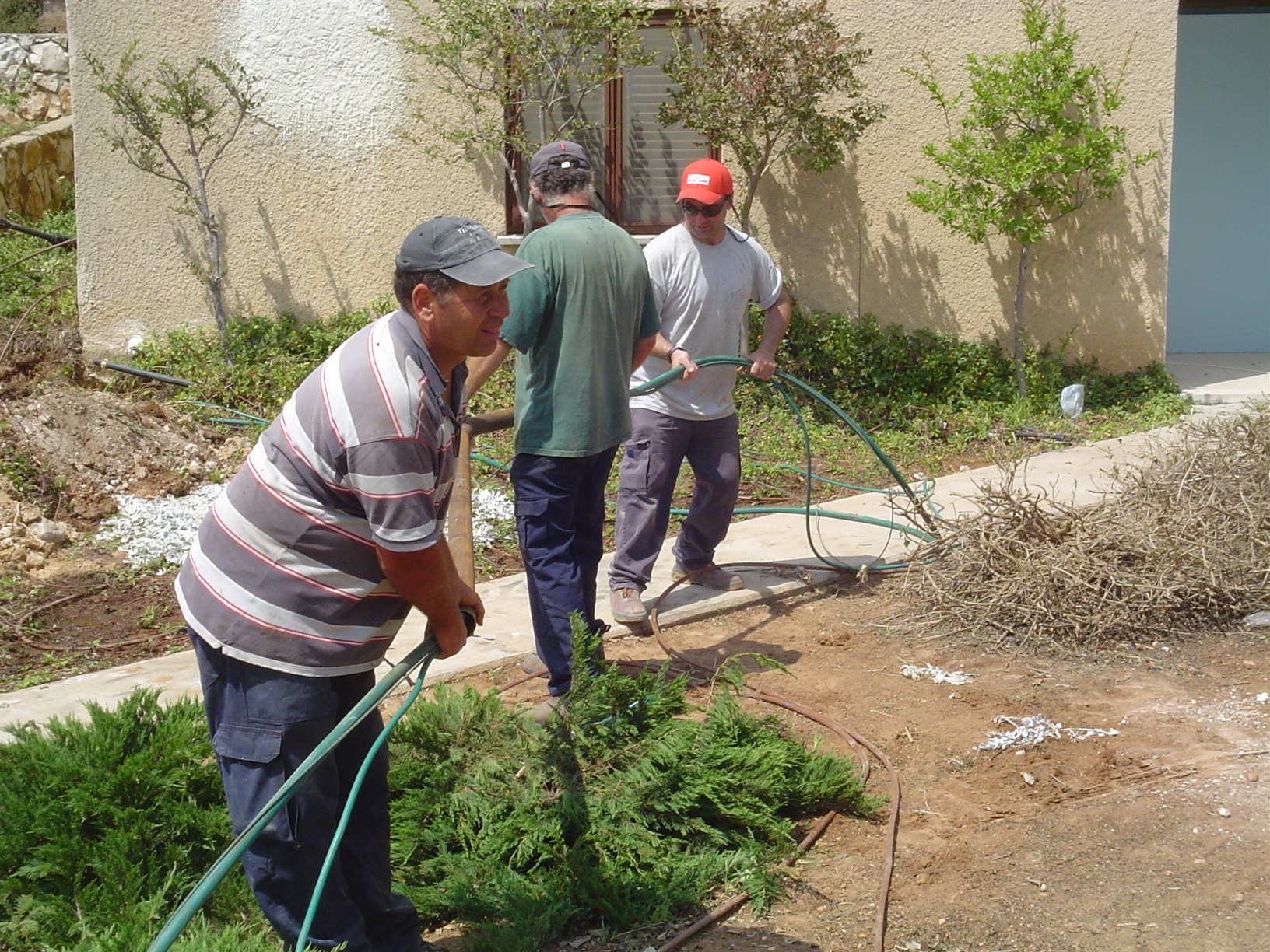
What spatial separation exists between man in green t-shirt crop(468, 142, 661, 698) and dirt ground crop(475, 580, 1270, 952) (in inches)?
27.3

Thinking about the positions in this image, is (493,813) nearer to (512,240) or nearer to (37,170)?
(512,240)

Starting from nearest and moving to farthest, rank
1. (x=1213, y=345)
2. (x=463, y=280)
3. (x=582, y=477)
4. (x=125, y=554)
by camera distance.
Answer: (x=463, y=280) → (x=582, y=477) → (x=125, y=554) → (x=1213, y=345)

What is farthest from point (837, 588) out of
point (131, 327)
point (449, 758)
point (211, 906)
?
point (131, 327)

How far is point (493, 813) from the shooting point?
3.24 meters

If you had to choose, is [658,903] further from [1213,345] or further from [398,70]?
[1213,345]

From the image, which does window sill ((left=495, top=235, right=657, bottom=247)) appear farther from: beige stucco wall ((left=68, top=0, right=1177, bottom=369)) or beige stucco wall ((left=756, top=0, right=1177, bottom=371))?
beige stucco wall ((left=756, top=0, right=1177, bottom=371))

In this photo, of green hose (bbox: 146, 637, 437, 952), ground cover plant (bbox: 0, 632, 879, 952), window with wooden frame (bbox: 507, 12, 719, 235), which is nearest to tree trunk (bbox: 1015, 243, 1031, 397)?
window with wooden frame (bbox: 507, 12, 719, 235)

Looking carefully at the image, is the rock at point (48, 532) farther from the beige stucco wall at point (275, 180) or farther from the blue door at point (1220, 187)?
the blue door at point (1220, 187)

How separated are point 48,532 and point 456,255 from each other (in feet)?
14.8

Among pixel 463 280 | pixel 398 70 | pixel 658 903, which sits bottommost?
pixel 658 903

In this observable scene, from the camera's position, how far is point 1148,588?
4.65 meters

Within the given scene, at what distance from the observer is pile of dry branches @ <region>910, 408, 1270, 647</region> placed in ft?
15.3

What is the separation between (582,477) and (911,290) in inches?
233

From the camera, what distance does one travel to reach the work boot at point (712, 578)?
5.40 m
